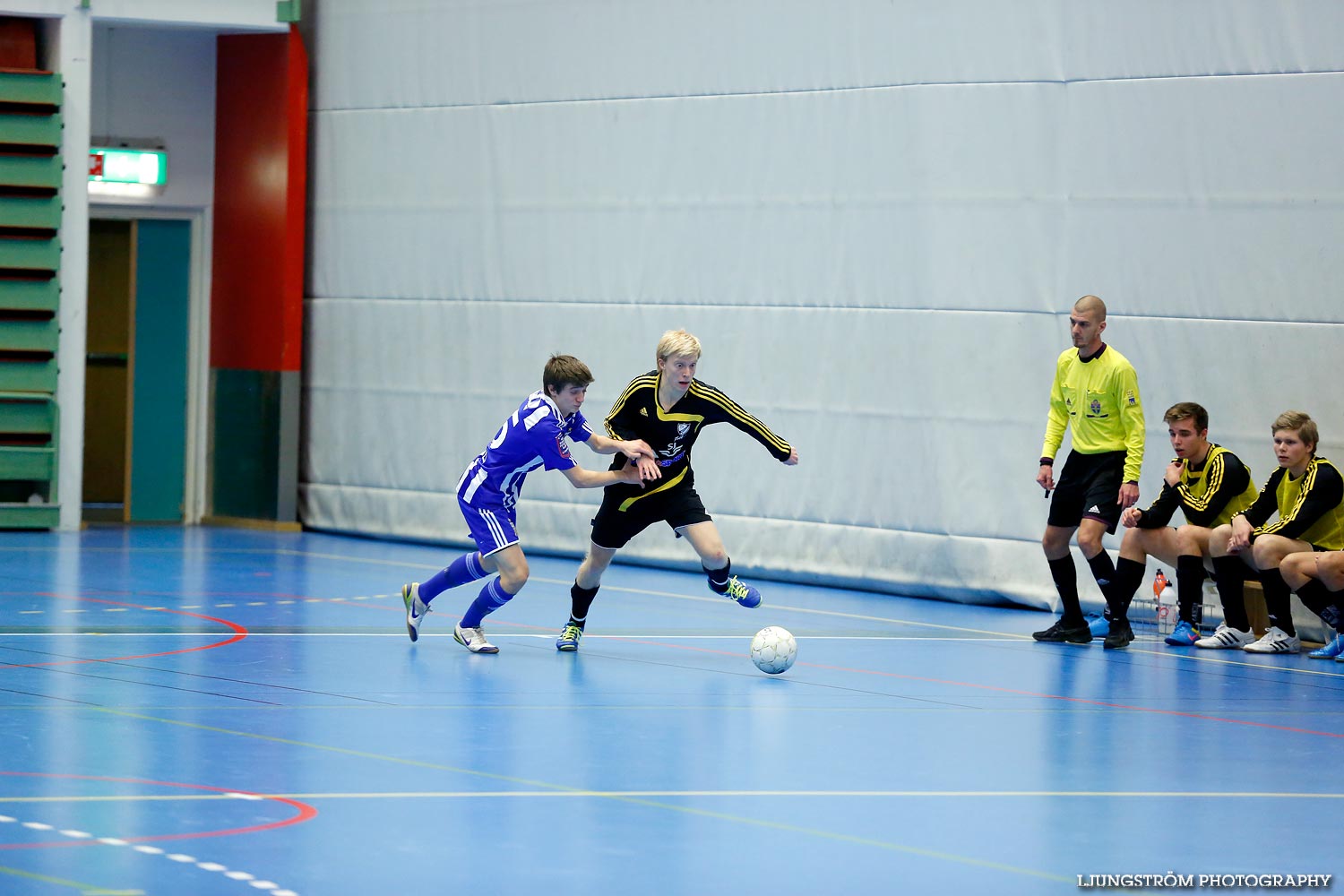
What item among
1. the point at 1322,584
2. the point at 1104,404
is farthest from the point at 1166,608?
the point at 1104,404

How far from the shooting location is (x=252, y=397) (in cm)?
1842

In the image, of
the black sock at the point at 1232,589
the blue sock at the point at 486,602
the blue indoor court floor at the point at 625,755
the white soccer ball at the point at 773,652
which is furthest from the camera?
the black sock at the point at 1232,589

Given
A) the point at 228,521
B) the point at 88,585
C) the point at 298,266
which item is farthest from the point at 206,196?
the point at 88,585

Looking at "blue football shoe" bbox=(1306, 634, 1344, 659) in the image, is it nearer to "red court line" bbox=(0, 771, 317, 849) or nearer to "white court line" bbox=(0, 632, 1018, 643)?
"white court line" bbox=(0, 632, 1018, 643)

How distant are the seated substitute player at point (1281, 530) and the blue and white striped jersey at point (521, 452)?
14.0ft

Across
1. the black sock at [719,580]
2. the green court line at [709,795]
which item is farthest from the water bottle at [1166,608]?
the green court line at [709,795]

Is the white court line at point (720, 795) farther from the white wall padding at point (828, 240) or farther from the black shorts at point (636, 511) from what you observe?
the white wall padding at point (828, 240)

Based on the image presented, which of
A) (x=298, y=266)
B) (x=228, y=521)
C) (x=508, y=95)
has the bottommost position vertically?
(x=228, y=521)

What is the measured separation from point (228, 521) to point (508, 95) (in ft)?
17.7

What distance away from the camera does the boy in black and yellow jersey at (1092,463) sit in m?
11.3

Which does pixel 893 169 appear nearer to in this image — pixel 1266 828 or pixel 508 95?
pixel 508 95

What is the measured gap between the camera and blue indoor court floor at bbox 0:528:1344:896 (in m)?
5.63

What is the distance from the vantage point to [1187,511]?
11688 mm

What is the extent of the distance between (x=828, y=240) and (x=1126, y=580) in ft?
13.9
